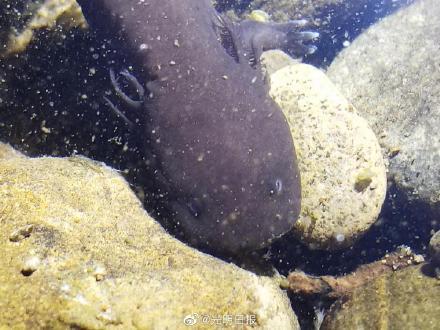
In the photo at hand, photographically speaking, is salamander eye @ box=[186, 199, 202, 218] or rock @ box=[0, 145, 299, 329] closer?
rock @ box=[0, 145, 299, 329]

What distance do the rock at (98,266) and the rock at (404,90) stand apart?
285 centimetres

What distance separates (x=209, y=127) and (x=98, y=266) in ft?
5.85

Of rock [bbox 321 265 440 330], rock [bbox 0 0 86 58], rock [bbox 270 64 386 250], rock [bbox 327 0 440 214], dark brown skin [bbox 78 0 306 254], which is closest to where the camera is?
dark brown skin [bbox 78 0 306 254]

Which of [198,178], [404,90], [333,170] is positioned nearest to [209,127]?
[198,178]

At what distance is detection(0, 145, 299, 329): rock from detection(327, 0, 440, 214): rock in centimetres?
285

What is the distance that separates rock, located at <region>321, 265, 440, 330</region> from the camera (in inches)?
149

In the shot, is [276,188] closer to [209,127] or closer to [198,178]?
[198,178]

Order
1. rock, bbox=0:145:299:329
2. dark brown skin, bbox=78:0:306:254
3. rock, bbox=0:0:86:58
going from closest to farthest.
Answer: rock, bbox=0:145:299:329
dark brown skin, bbox=78:0:306:254
rock, bbox=0:0:86:58

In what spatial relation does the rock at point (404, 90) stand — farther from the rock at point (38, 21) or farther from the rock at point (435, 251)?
the rock at point (38, 21)

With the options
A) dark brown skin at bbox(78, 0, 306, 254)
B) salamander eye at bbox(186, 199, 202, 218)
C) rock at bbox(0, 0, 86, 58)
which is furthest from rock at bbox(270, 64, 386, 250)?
rock at bbox(0, 0, 86, 58)

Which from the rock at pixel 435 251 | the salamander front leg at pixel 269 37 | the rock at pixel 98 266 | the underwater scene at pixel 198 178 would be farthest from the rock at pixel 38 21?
the rock at pixel 435 251

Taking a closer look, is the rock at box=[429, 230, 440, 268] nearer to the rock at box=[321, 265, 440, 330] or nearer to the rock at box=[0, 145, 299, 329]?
the rock at box=[321, 265, 440, 330]

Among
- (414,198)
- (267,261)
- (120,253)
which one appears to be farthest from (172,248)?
(414,198)

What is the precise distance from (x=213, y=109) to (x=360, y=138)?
1817 mm
